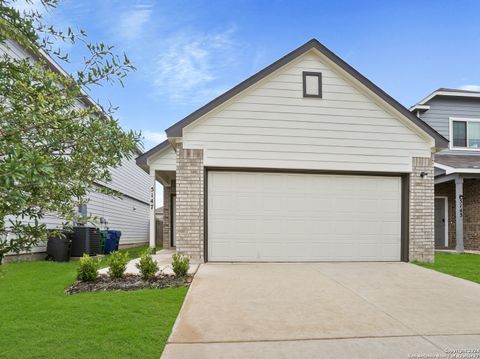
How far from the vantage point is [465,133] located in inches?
654

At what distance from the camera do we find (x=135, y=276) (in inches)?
296

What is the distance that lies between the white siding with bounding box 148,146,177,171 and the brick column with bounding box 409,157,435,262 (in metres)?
7.78

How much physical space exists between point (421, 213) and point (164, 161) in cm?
842

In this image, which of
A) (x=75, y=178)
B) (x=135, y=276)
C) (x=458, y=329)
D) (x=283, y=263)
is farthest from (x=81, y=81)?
(x=283, y=263)

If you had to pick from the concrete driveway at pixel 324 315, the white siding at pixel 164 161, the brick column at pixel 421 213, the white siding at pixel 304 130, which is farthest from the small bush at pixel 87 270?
the brick column at pixel 421 213

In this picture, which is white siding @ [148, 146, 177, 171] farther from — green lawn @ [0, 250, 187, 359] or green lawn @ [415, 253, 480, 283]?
green lawn @ [415, 253, 480, 283]

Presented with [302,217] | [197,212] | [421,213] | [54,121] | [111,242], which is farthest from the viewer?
[111,242]

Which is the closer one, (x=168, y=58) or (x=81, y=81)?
(x=81, y=81)

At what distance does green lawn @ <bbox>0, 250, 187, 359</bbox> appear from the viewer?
3.90 meters

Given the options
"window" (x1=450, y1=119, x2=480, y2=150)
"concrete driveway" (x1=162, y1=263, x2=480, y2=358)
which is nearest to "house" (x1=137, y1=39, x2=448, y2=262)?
"concrete driveway" (x1=162, y1=263, x2=480, y2=358)

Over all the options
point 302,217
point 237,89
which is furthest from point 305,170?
point 237,89

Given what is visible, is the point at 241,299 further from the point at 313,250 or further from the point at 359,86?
the point at 359,86

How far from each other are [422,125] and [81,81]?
9.33 meters

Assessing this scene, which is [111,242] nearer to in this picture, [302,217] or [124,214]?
[124,214]
